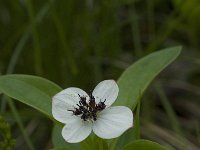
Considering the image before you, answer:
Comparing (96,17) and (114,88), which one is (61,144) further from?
(96,17)

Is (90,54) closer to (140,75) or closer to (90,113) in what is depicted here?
(140,75)

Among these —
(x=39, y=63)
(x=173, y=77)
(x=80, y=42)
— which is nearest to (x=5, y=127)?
(x=39, y=63)

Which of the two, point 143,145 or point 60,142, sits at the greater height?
point 143,145

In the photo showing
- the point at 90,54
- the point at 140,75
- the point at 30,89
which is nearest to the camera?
the point at 30,89

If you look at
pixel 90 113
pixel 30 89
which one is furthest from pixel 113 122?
pixel 30 89

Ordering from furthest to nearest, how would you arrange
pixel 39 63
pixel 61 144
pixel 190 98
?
1. pixel 190 98
2. pixel 39 63
3. pixel 61 144

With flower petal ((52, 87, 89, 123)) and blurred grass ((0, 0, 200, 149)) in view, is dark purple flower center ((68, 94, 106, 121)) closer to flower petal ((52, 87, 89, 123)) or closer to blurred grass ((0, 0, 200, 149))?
flower petal ((52, 87, 89, 123))

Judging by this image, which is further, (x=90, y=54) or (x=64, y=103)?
(x=90, y=54)

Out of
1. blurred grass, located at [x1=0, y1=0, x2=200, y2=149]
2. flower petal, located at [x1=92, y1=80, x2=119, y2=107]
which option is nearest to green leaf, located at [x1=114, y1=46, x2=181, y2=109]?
flower petal, located at [x1=92, y1=80, x2=119, y2=107]
